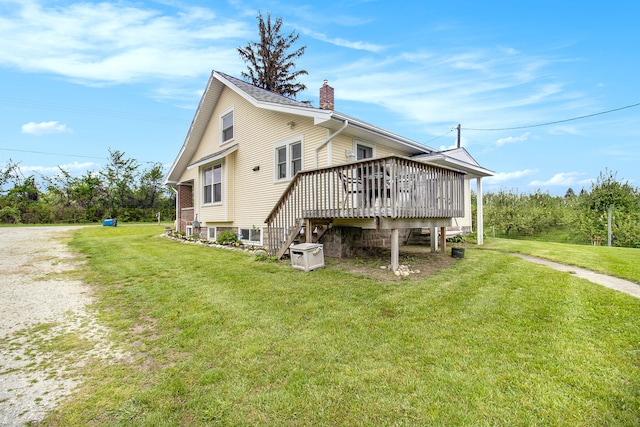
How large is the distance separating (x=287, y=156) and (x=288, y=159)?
0.35ft

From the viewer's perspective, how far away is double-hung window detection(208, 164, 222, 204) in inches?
515

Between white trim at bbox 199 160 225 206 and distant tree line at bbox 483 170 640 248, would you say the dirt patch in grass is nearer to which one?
white trim at bbox 199 160 225 206

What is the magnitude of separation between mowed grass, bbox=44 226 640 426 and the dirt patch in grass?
1.77 feet

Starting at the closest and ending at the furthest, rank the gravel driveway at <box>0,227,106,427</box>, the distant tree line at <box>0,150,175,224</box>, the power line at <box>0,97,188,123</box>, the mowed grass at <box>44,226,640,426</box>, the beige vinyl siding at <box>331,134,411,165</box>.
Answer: the mowed grass at <box>44,226,640,426</box>, the gravel driveway at <box>0,227,106,427</box>, the beige vinyl siding at <box>331,134,411,165</box>, the distant tree line at <box>0,150,175,224</box>, the power line at <box>0,97,188,123</box>

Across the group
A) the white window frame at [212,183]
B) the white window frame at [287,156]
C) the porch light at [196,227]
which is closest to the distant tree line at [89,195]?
the porch light at [196,227]

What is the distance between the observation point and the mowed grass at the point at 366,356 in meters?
2.32

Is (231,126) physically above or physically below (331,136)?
above

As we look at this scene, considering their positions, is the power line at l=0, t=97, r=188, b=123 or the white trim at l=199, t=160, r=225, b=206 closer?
the white trim at l=199, t=160, r=225, b=206

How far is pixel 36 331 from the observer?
12.8ft

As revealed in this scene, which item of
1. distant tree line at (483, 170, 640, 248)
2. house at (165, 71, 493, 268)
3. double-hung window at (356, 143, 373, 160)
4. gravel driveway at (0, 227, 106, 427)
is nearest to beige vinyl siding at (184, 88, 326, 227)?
house at (165, 71, 493, 268)

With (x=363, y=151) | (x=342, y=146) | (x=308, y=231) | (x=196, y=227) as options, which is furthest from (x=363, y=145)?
(x=196, y=227)

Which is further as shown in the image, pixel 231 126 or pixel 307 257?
pixel 231 126

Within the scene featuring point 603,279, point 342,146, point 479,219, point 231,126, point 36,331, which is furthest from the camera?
point 231,126

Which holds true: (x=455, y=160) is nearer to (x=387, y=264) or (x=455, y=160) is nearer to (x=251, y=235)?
(x=387, y=264)
